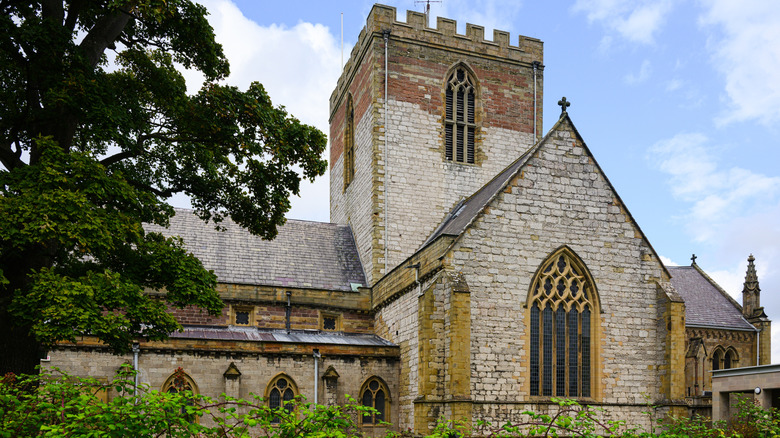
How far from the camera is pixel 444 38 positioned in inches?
1180

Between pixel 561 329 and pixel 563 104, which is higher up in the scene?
pixel 563 104

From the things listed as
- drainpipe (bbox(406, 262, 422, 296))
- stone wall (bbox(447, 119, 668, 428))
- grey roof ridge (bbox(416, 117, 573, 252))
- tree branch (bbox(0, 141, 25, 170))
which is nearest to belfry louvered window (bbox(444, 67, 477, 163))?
grey roof ridge (bbox(416, 117, 573, 252))

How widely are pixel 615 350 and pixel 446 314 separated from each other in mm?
5740

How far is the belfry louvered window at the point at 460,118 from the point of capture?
1173 inches

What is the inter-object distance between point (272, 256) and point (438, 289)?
9819mm

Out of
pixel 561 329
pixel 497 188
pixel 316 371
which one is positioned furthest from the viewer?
pixel 497 188

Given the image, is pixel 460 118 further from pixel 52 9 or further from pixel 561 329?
pixel 52 9

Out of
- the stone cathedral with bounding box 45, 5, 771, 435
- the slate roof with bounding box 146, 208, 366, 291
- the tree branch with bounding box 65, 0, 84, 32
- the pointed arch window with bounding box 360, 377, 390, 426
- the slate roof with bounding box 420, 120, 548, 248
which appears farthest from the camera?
the slate roof with bounding box 146, 208, 366, 291

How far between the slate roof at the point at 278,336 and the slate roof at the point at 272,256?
6.12 feet

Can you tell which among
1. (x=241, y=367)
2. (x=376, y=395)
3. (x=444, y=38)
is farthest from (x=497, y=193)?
(x=444, y=38)

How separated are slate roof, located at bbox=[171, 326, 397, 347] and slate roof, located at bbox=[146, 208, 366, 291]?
1.86 meters

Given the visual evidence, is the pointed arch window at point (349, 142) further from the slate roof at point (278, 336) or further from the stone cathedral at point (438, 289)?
the slate roof at point (278, 336)

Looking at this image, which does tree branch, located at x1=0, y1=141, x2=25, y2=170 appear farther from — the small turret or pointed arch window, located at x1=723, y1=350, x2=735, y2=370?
the small turret

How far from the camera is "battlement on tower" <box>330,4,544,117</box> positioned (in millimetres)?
29297
